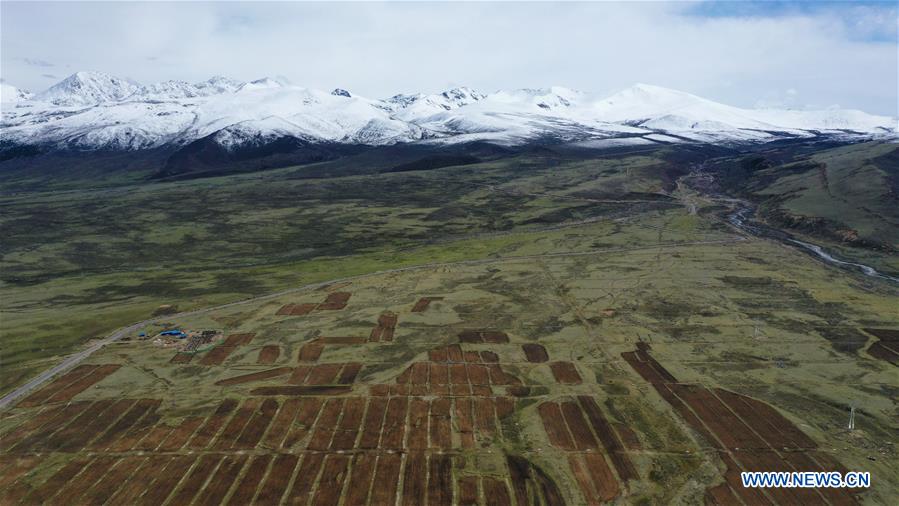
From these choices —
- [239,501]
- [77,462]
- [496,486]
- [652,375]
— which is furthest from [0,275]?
[652,375]

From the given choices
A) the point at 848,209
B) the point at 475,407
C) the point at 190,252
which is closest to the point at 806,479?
the point at 475,407

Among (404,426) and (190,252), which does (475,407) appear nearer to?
(404,426)

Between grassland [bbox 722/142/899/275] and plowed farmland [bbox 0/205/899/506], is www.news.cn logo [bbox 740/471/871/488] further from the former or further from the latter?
grassland [bbox 722/142/899/275]

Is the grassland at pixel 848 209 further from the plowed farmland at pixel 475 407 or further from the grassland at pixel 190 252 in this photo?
the plowed farmland at pixel 475 407

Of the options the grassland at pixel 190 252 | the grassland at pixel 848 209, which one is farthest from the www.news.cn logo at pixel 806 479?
the grassland at pixel 848 209

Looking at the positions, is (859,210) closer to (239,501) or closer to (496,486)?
(496,486)

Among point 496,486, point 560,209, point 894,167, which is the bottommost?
point 496,486
